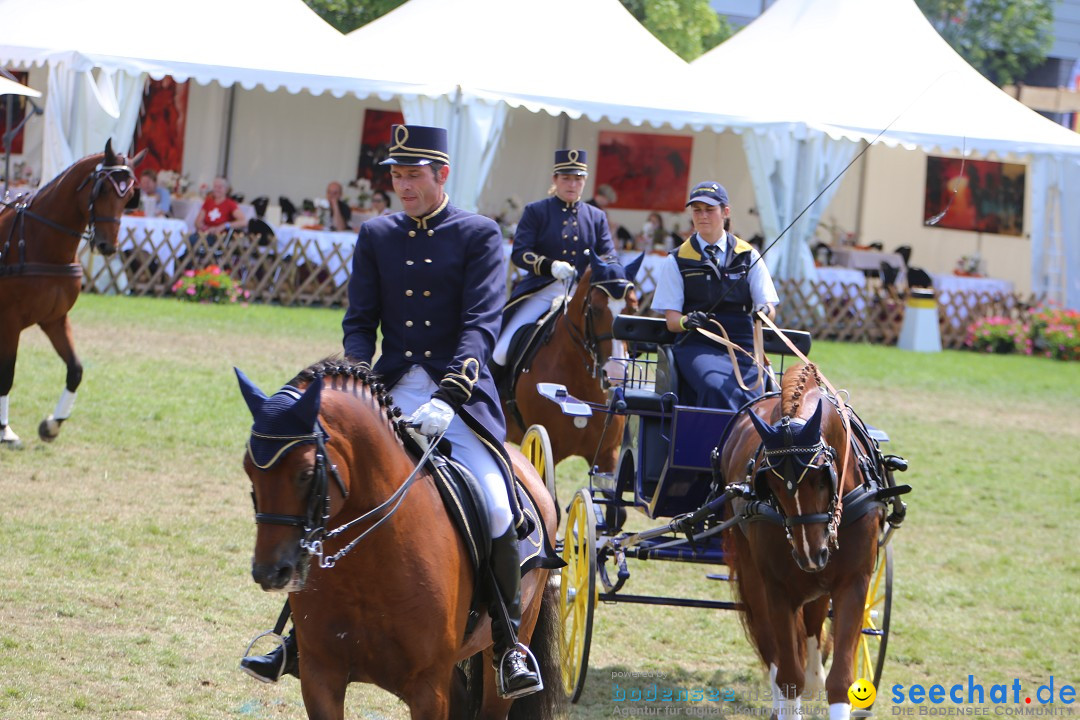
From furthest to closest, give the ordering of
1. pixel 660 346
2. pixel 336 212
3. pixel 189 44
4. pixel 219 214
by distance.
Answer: pixel 336 212 < pixel 219 214 < pixel 189 44 < pixel 660 346

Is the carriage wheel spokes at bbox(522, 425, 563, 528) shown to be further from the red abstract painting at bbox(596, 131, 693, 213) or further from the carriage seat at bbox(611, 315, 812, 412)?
the red abstract painting at bbox(596, 131, 693, 213)

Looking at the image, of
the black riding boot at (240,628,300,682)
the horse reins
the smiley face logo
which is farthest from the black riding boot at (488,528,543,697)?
the horse reins

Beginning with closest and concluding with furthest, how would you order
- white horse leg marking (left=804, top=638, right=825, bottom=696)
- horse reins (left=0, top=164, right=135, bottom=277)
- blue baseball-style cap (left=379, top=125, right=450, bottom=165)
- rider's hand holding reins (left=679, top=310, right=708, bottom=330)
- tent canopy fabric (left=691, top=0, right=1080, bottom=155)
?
blue baseball-style cap (left=379, top=125, right=450, bottom=165)
white horse leg marking (left=804, top=638, right=825, bottom=696)
rider's hand holding reins (left=679, top=310, right=708, bottom=330)
horse reins (left=0, top=164, right=135, bottom=277)
tent canopy fabric (left=691, top=0, right=1080, bottom=155)

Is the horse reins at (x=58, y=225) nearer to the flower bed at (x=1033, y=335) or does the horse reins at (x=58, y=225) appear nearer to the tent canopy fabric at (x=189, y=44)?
the tent canopy fabric at (x=189, y=44)

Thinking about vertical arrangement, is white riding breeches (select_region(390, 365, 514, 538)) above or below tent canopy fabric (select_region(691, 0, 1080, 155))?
below

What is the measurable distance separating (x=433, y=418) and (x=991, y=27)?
3610cm

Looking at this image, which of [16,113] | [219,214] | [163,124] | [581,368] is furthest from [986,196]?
[581,368]

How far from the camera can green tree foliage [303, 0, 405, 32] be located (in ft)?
90.8

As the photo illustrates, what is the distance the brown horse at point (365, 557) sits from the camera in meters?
3.44

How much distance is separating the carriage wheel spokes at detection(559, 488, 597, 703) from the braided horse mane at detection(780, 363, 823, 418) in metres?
1.24

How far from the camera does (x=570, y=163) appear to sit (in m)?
8.95

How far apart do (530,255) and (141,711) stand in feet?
14.7

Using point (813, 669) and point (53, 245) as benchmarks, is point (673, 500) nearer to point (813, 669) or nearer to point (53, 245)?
point (813, 669)

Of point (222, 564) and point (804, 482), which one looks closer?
point (804, 482)
